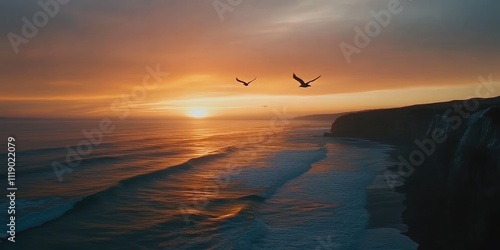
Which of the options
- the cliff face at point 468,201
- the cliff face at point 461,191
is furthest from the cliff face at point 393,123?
the cliff face at point 468,201

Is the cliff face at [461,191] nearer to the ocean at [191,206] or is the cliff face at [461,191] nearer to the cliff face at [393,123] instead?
the ocean at [191,206]

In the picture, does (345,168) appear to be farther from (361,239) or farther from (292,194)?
(361,239)

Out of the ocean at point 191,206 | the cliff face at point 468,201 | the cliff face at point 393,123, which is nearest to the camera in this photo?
the cliff face at point 468,201

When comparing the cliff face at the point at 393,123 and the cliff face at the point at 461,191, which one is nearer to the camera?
the cliff face at the point at 461,191

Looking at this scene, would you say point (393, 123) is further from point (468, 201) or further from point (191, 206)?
point (468, 201)

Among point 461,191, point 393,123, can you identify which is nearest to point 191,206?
point 461,191

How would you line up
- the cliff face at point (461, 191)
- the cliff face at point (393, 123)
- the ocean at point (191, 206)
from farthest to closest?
the cliff face at point (393, 123), the ocean at point (191, 206), the cliff face at point (461, 191)

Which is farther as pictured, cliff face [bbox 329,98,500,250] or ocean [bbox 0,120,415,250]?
ocean [bbox 0,120,415,250]

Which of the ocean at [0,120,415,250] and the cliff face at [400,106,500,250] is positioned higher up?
the cliff face at [400,106,500,250]

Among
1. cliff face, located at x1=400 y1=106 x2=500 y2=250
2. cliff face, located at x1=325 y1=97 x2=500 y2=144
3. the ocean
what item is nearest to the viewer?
cliff face, located at x1=400 y1=106 x2=500 y2=250

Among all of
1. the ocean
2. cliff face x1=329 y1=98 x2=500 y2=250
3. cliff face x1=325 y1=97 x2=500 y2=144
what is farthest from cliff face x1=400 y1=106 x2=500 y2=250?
cliff face x1=325 y1=97 x2=500 y2=144

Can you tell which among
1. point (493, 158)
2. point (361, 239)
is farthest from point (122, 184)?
point (493, 158)

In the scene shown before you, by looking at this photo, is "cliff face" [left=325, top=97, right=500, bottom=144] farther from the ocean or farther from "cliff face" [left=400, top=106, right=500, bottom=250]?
"cliff face" [left=400, top=106, right=500, bottom=250]
